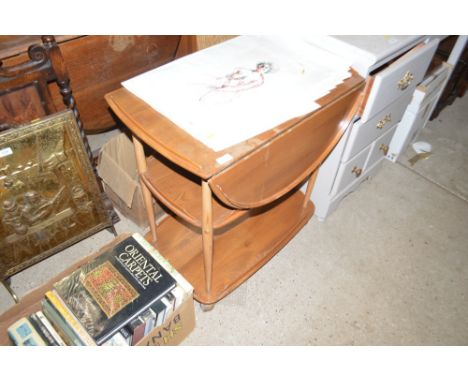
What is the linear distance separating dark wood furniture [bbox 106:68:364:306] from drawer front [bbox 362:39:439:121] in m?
0.10

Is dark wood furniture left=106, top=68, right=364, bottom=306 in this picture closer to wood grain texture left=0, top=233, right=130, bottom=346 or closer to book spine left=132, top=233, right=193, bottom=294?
book spine left=132, top=233, right=193, bottom=294

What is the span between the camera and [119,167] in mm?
1634

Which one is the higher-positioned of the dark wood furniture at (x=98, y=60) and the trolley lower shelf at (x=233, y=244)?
the dark wood furniture at (x=98, y=60)

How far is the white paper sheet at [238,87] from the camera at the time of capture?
3.34 ft

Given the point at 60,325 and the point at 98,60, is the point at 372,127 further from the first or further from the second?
the point at 60,325

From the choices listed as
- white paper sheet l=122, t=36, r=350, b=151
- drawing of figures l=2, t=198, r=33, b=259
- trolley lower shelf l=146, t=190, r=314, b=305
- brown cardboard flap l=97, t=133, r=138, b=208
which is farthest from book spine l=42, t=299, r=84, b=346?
white paper sheet l=122, t=36, r=350, b=151

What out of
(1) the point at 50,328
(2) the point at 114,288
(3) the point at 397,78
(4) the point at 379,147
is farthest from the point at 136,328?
(4) the point at 379,147

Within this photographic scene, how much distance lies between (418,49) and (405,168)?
0.94 meters

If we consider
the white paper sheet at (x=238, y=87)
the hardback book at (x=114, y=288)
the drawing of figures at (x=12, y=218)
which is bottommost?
the hardback book at (x=114, y=288)

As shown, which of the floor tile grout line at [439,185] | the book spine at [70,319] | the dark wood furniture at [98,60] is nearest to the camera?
the book spine at [70,319]

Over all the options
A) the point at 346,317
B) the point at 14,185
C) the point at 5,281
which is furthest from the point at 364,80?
the point at 5,281

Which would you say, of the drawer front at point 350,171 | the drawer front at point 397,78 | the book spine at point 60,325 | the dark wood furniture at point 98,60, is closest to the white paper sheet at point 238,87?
the drawer front at point 397,78

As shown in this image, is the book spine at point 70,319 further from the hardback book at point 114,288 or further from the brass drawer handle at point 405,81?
the brass drawer handle at point 405,81
